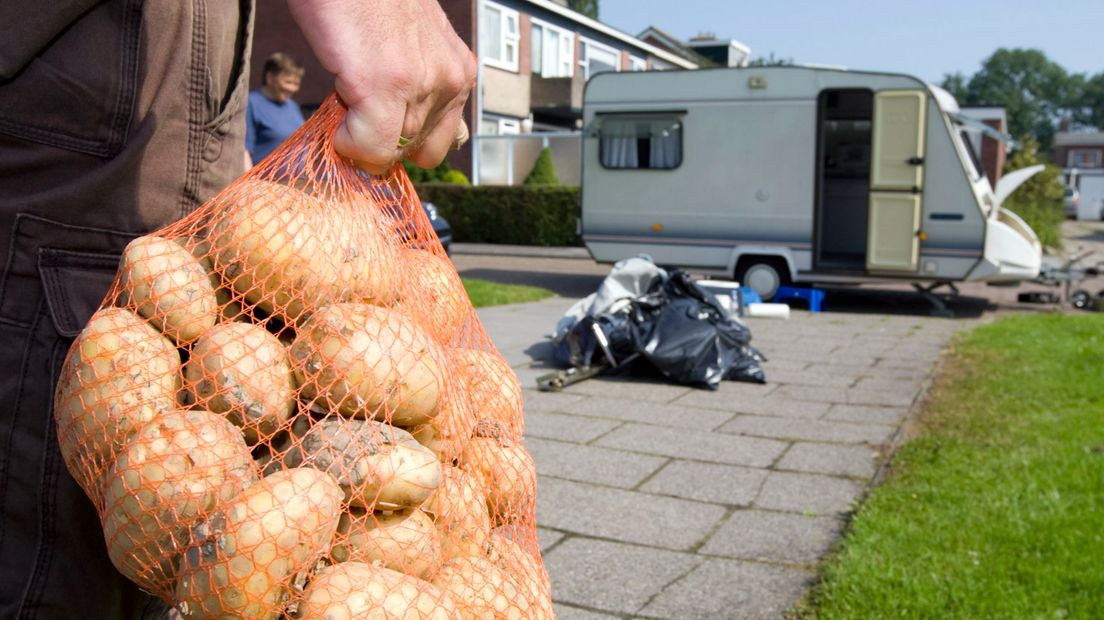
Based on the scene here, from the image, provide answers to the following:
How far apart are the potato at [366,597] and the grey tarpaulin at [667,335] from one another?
19.0ft

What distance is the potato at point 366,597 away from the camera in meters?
1.46

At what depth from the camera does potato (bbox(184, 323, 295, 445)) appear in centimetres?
159

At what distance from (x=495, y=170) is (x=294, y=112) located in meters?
19.6

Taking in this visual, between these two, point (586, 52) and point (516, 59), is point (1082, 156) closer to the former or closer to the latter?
point (586, 52)

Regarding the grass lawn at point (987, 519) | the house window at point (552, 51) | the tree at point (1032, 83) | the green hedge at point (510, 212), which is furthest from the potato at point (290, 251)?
the tree at point (1032, 83)

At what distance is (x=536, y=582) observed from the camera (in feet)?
6.30

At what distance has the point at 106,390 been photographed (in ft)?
5.06

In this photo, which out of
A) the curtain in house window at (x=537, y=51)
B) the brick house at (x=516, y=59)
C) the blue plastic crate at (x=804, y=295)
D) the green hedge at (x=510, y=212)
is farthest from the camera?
the curtain in house window at (x=537, y=51)

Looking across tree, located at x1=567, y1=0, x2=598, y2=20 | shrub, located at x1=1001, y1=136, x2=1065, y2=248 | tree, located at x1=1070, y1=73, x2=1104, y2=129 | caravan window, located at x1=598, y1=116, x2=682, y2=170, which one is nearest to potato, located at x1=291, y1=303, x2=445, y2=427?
caravan window, located at x1=598, y1=116, x2=682, y2=170

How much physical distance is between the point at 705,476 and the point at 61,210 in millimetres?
3811

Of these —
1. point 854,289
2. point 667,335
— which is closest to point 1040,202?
point 854,289

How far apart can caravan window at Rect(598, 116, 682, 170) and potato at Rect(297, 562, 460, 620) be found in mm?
11694

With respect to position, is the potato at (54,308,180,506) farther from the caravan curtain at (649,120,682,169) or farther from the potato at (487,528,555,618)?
the caravan curtain at (649,120,682,169)

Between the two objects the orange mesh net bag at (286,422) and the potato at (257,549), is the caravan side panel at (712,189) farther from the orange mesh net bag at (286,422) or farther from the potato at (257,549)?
the potato at (257,549)
